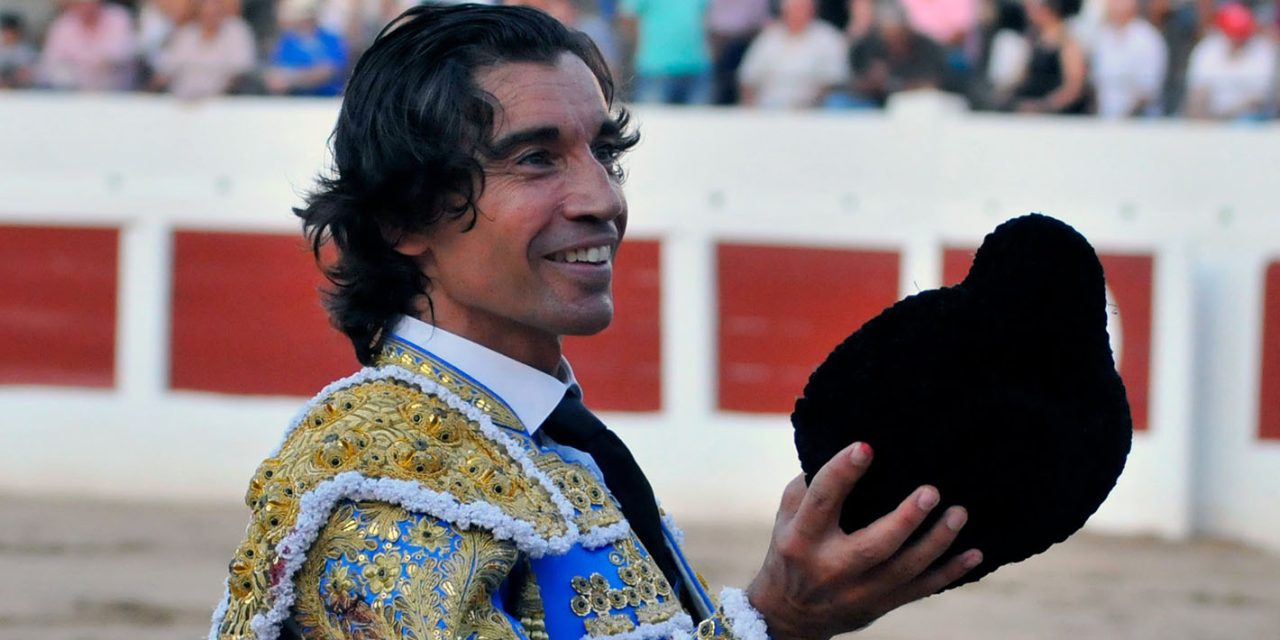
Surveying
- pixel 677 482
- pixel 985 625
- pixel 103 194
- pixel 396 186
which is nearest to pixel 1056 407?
pixel 396 186

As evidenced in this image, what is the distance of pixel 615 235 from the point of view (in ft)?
5.60

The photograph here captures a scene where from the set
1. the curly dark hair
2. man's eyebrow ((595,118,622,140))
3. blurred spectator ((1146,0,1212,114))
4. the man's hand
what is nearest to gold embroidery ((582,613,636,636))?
the man's hand

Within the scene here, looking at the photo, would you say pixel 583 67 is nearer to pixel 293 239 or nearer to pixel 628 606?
pixel 628 606

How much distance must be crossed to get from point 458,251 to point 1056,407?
54 centimetres

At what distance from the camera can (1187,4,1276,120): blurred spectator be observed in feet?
26.2

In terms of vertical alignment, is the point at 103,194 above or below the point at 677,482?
above

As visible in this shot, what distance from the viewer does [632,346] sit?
8.27 meters

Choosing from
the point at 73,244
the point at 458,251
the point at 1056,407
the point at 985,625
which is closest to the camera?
the point at 1056,407

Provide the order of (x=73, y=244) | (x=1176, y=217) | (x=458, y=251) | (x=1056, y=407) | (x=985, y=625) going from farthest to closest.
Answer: (x=73, y=244), (x=1176, y=217), (x=985, y=625), (x=458, y=251), (x=1056, y=407)

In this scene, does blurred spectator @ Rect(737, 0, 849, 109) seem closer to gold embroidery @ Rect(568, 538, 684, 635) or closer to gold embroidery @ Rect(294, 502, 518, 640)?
gold embroidery @ Rect(568, 538, 684, 635)

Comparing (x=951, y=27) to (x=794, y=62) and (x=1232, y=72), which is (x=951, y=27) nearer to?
(x=794, y=62)

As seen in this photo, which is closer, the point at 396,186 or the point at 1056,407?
the point at 1056,407

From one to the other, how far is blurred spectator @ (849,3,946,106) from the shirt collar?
6663 millimetres

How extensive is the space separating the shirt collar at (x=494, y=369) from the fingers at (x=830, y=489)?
31 centimetres
